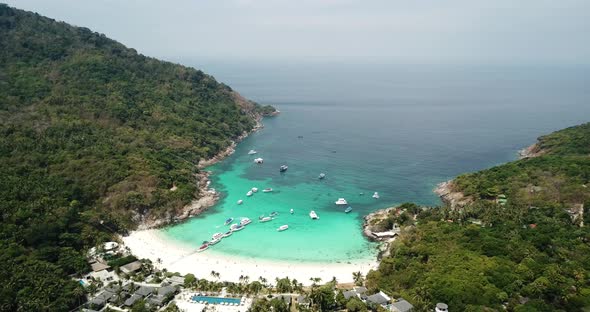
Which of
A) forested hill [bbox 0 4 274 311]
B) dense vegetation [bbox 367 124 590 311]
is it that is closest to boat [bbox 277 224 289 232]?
forested hill [bbox 0 4 274 311]

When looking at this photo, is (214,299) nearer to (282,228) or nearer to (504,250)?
(282,228)

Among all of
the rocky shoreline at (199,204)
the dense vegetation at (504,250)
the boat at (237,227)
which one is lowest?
the boat at (237,227)

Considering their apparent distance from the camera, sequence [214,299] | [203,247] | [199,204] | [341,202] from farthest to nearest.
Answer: [341,202]
[199,204]
[203,247]
[214,299]

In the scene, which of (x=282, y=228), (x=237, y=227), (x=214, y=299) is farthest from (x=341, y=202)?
(x=214, y=299)

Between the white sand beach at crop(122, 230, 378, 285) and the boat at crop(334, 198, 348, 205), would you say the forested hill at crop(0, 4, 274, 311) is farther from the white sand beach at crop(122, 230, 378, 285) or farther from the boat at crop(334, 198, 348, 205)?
the boat at crop(334, 198, 348, 205)

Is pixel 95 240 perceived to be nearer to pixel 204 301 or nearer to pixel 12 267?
pixel 12 267

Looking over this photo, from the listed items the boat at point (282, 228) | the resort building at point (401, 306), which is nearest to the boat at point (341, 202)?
the boat at point (282, 228)

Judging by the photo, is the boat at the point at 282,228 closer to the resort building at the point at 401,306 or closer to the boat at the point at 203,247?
the boat at the point at 203,247
